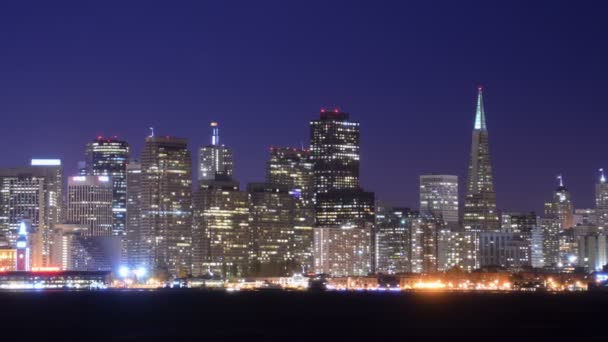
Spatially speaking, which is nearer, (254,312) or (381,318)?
(381,318)

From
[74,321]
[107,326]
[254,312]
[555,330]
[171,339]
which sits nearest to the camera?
[171,339]

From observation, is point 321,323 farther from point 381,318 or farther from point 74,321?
point 74,321

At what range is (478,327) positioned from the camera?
148 m

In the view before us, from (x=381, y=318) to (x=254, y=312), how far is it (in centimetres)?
2723

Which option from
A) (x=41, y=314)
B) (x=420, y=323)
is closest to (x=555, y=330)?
(x=420, y=323)

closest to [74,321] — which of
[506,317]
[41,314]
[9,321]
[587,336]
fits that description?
[9,321]

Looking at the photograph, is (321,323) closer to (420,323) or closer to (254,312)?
(420,323)

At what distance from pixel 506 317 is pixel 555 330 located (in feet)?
86.8

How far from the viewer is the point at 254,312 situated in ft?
636

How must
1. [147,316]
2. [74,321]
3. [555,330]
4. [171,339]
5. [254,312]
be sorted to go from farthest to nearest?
[254,312], [147,316], [74,321], [555,330], [171,339]

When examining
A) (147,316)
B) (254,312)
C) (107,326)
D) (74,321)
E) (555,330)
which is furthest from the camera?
(254,312)

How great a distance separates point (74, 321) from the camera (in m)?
168

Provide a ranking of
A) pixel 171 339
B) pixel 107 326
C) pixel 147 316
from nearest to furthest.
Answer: pixel 171 339
pixel 107 326
pixel 147 316

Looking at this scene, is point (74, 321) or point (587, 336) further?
point (74, 321)
